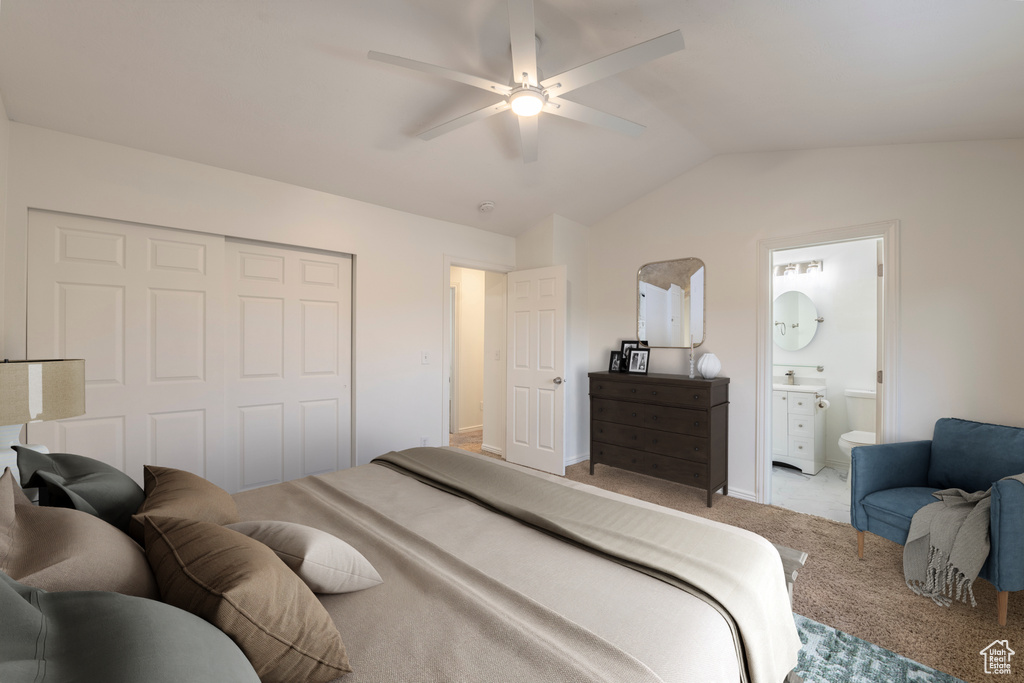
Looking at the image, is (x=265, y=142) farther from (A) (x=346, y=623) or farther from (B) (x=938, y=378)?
(B) (x=938, y=378)

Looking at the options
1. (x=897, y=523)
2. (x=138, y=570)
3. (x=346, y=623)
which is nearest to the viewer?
(x=138, y=570)

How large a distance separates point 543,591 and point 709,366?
2901mm

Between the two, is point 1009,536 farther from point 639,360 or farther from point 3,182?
point 3,182

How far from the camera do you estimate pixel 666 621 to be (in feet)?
3.31

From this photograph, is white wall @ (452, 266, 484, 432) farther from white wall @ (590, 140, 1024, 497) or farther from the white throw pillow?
the white throw pillow

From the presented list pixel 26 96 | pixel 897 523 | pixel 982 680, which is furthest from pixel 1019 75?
pixel 26 96

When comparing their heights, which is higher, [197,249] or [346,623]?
[197,249]

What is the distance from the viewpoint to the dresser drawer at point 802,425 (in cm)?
401

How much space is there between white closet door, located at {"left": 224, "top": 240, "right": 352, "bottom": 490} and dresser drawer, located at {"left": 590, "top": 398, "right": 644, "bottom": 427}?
214cm

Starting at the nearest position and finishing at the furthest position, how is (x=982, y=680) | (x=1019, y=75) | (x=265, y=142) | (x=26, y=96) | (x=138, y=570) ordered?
1. (x=138, y=570)
2. (x=982, y=680)
3. (x=1019, y=75)
4. (x=26, y=96)
5. (x=265, y=142)

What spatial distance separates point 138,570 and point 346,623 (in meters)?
0.44

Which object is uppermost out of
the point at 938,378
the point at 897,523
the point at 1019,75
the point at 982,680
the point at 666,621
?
the point at 1019,75

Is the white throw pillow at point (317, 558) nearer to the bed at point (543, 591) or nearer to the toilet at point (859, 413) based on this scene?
the bed at point (543, 591)

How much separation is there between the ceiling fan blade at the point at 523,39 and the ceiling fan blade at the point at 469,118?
188mm
